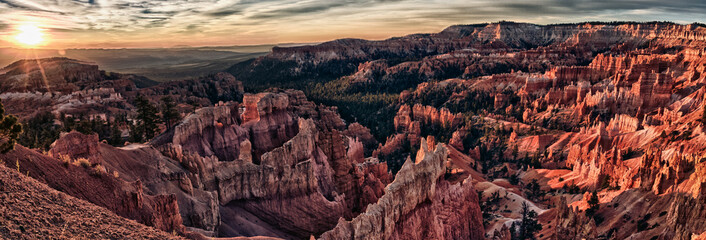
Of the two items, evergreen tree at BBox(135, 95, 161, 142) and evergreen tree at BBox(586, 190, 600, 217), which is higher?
evergreen tree at BBox(135, 95, 161, 142)

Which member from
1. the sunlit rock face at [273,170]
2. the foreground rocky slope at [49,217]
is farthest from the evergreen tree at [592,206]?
the foreground rocky slope at [49,217]

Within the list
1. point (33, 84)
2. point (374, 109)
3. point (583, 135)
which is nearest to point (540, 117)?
point (583, 135)

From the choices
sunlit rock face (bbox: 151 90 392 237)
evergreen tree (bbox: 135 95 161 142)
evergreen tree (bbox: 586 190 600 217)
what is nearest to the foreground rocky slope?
sunlit rock face (bbox: 151 90 392 237)

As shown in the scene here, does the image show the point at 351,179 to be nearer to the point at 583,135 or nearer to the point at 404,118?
the point at 583,135

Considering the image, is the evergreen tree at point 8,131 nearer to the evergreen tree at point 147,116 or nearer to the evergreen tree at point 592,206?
the evergreen tree at point 147,116

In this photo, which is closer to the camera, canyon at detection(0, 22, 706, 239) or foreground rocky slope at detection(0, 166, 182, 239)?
foreground rocky slope at detection(0, 166, 182, 239)

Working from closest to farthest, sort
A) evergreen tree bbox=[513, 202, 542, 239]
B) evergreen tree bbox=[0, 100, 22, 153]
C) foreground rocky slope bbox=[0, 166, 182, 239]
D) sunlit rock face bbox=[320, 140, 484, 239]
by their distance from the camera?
1. foreground rocky slope bbox=[0, 166, 182, 239]
2. evergreen tree bbox=[0, 100, 22, 153]
3. sunlit rock face bbox=[320, 140, 484, 239]
4. evergreen tree bbox=[513, 202, 542, 239]

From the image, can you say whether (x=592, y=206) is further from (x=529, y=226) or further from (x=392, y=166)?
(x=392, y=166)

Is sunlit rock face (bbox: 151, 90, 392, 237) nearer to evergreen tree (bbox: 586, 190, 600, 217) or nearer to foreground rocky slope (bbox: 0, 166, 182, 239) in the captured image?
foreground rocky slope (bbox: 0, 166, 182, 239)
